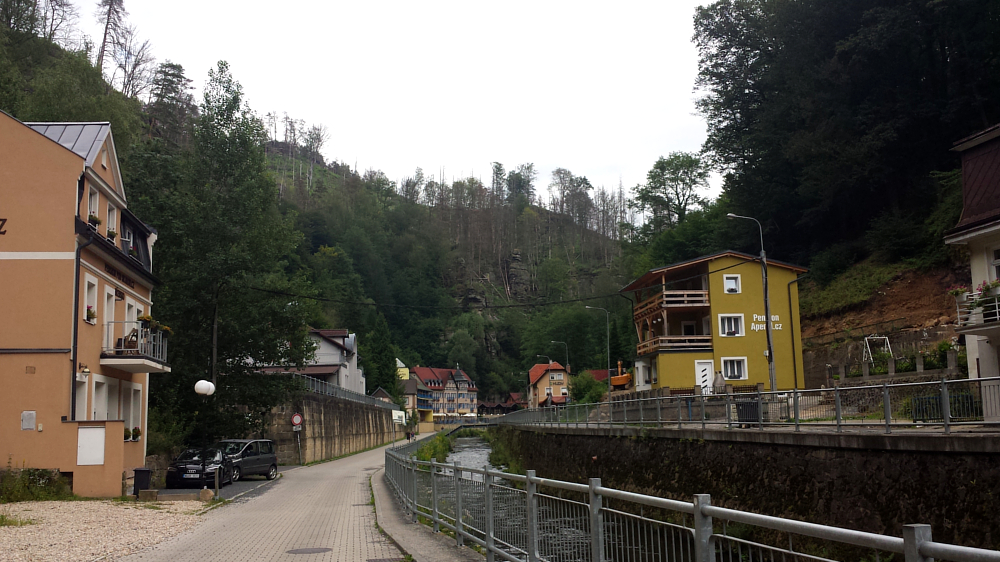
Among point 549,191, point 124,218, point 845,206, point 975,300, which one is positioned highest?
point 549,191

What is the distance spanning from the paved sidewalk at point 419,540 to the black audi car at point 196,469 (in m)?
9.24

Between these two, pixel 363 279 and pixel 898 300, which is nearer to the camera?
pixel 898 300

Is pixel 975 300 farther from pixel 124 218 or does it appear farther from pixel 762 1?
pixel 762 1

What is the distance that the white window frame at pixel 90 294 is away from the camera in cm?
2145

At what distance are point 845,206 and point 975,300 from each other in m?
28.6

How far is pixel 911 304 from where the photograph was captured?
36031mm

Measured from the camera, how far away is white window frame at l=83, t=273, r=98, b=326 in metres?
21.5

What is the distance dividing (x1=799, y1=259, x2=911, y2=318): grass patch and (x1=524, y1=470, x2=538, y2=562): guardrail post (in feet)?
119

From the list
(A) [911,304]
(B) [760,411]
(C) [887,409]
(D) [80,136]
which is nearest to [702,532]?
(C) [887,409]


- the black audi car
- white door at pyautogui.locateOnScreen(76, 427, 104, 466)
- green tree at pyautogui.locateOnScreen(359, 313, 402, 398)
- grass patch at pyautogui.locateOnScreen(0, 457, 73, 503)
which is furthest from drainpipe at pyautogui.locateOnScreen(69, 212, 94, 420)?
green tree at pyautogui.locateOnScreen(359, 313, 402, 398)

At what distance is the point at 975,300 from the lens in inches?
794

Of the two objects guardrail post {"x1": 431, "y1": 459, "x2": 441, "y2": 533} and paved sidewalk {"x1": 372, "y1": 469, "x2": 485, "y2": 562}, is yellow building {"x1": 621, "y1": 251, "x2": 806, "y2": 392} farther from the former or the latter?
guardrail post {"x1": 431, "y1": 459, "x2": 441, "y2": 533}

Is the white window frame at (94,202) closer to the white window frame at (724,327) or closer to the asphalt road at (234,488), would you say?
the asphalt road at (234,488)

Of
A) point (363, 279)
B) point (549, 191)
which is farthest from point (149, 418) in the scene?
point (549, 191)
